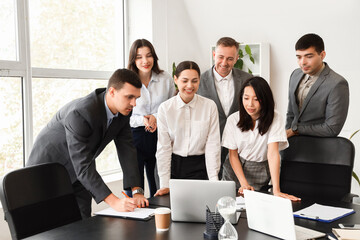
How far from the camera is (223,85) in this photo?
3111mm

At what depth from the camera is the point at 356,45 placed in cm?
452

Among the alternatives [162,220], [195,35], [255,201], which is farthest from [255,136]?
[195,35]

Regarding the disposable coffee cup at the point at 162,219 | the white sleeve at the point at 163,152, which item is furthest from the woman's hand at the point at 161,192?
the disposable coffee cup at the point at 162,219

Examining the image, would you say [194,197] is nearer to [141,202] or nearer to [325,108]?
[141,202]

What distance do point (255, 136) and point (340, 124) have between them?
24.0 inches

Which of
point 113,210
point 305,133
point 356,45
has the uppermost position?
point 356,45

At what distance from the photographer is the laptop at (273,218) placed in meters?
1.58

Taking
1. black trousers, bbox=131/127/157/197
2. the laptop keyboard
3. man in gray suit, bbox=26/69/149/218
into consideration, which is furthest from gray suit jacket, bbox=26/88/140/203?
the laptop keyboard

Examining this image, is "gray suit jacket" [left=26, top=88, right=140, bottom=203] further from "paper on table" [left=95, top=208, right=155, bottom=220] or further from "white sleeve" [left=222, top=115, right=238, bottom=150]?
"white sleeve" [left=222, top=115, right=238, bottom=150]

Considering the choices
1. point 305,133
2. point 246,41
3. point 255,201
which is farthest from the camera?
point 246,41

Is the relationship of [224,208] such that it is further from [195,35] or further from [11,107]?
[195,35]

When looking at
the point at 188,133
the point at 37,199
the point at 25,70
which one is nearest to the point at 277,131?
the point at 188,133

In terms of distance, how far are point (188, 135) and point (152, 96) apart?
0.66 m

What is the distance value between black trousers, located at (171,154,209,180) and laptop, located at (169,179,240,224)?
2.63ft
